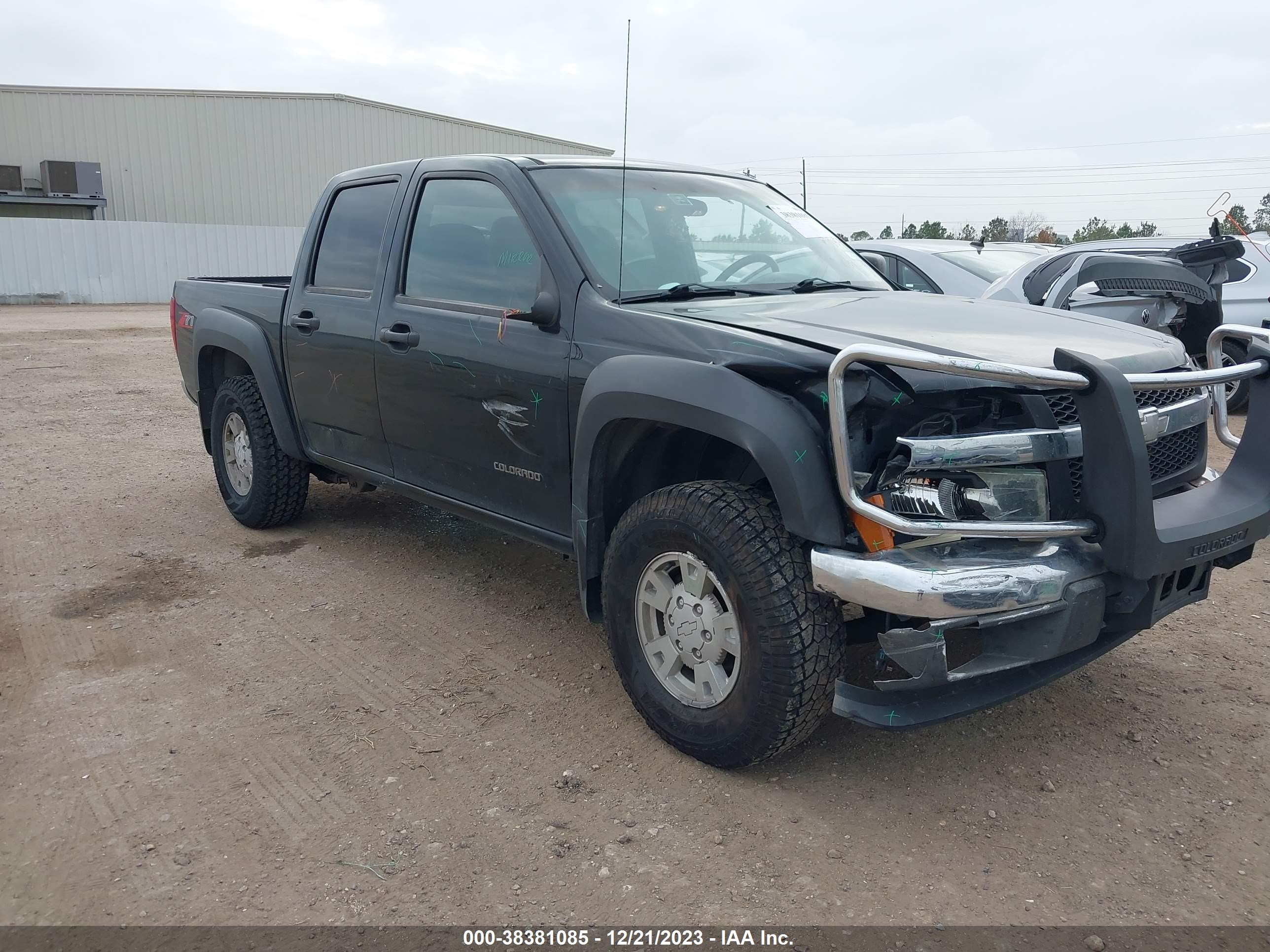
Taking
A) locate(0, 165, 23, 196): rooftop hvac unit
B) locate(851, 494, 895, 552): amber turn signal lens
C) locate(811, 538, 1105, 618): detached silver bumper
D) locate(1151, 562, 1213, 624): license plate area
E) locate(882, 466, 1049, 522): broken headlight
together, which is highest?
locate(0, 165, 23, 196): rooftop hvac unit

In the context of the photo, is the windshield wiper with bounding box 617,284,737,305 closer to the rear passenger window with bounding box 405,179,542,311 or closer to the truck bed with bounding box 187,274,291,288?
the rear passenger window with bounding box 405,179,542,311

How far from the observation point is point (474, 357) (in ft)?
12.9

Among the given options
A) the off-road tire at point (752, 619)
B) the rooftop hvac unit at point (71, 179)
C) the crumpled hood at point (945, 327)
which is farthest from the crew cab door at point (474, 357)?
the rooftop hvac unit at point (71, 179)

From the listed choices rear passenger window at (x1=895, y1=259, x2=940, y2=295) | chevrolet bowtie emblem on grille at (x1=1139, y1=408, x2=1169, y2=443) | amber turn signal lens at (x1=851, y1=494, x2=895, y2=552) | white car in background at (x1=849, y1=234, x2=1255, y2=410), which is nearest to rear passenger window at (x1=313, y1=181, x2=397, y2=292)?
white car in background at (x1=849, y1=234, x2=1255, y2=410)

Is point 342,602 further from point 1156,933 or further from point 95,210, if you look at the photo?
point 95,210

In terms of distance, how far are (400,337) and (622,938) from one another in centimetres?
266

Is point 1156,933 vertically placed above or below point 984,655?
below

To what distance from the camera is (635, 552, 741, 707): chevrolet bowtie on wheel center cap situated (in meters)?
3.07

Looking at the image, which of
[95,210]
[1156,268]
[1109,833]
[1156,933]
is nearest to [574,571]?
[1109,833]

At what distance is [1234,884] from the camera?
262 centimetres

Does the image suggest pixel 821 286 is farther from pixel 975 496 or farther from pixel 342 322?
pixel 342 322

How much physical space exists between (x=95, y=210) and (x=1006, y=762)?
111 feet

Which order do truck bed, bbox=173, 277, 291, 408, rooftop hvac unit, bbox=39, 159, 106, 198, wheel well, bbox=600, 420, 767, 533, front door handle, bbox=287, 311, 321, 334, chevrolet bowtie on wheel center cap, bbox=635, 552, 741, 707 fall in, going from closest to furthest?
chevrolet bowtie on wheel center cap, bbox=635, 552, 741, 707
wheel well, bbox=600, 420, 767, 533
front door handle, bbox=287, 311, 321, 334
truck bed, bbox=173, 277, 291, 408
rooftop hvac unit, bbox=39, 159, 106, 198

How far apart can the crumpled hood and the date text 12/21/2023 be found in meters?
1.54
